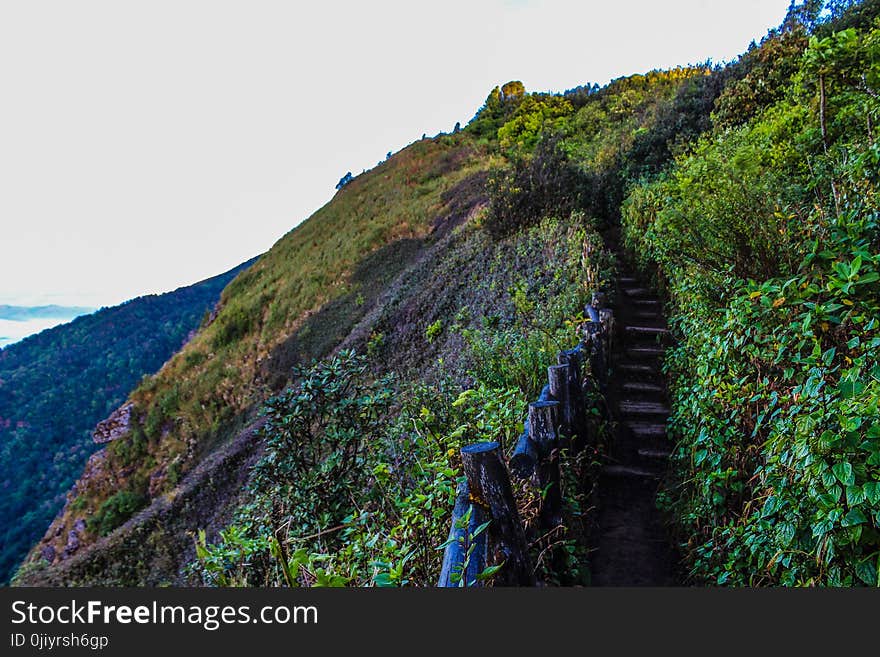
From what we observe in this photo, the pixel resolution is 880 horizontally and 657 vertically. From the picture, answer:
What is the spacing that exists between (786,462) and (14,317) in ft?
252

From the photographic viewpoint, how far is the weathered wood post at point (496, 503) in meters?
2.12

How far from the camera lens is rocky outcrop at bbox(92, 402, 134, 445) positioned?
2353cm

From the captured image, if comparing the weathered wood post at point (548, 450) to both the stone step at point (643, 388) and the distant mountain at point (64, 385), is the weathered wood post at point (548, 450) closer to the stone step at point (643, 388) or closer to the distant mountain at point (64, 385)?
the stone step at point (643, 388)

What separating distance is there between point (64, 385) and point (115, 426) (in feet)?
98.7

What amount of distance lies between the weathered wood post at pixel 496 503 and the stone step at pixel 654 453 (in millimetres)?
3534

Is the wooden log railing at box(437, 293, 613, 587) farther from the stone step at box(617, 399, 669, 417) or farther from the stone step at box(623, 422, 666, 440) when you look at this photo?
Result: the stone step at box(617, 399, 669, 417)

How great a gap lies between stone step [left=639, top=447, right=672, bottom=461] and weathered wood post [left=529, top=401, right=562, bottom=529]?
2.48 meters

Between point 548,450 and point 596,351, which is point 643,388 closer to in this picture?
point 596,351

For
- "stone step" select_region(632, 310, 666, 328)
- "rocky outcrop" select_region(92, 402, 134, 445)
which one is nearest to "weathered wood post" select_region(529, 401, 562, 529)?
"stone step" select_region(632, 310, 666, 328)

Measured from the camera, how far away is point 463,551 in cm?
202

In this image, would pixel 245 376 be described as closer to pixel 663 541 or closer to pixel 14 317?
pixel 663 541

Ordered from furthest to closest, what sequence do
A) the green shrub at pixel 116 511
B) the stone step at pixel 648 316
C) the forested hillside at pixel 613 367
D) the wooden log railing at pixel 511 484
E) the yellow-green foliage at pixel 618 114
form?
the yellow-green foliage at pixel 618 114
the green shrub at pixel 116 511
the stone step at pixel 648 316
the forested hillside at pixel 613 367
the wooden log railing at pixel 511 484

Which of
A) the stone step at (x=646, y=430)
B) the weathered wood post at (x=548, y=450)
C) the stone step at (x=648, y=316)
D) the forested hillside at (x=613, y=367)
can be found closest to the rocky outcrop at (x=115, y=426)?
the forested hillside at (x=613, y=367)

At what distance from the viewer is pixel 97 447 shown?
117ft
